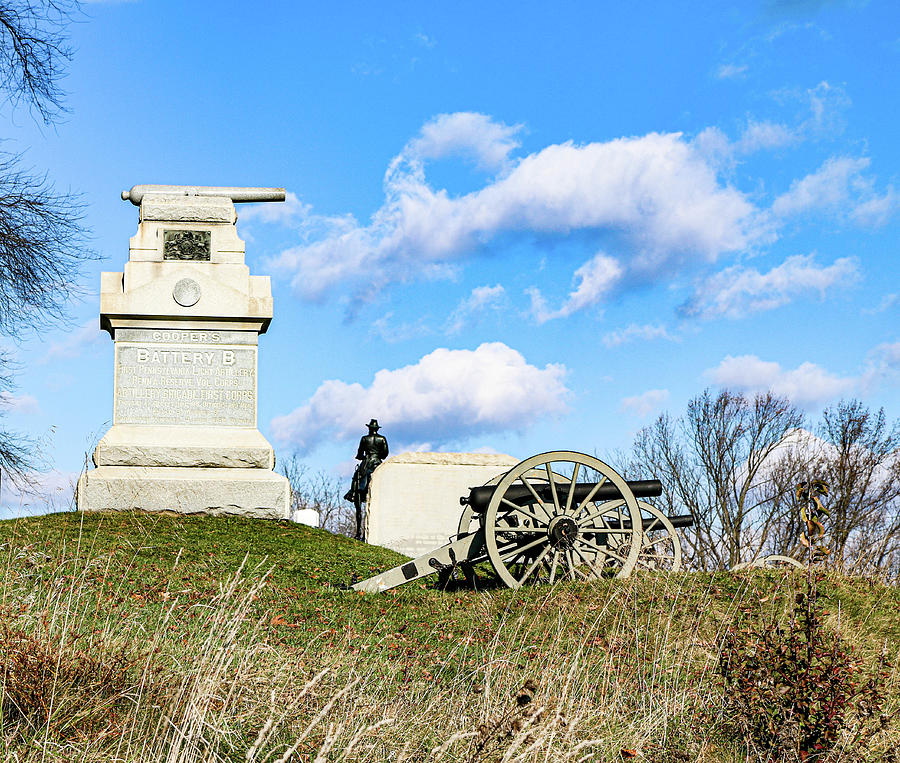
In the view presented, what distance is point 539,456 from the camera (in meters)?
9.19

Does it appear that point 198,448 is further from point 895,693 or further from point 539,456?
point 895,693

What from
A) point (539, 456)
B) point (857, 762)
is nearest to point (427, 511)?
point (539, 456)

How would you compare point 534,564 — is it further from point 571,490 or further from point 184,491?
point 184,491

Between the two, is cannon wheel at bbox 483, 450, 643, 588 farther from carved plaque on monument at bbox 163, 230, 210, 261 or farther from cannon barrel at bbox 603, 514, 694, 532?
carved plaque on monument at bbox 163, 230, 210, 261

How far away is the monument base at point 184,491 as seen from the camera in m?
13.3

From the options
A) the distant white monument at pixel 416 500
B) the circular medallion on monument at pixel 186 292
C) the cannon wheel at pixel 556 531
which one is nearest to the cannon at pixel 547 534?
the cannon wheel at pixel 556 531

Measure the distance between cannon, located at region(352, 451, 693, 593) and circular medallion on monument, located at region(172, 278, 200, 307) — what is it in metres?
6.41

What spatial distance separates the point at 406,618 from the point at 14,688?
4459 mm

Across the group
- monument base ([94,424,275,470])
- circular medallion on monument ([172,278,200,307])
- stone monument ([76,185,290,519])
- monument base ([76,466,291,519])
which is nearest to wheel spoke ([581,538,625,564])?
monument base ([76,466,291,519])

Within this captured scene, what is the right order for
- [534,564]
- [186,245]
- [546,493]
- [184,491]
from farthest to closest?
[186,245], [184,491], [546,493], [534,564]

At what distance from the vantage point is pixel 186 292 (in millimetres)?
14328

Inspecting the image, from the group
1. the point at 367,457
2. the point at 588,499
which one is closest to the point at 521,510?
the point at 588,499

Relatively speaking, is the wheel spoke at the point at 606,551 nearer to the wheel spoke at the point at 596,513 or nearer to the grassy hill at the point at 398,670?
the wheel spoke at the point at 596,513

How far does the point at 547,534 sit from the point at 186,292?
744 centimetres
